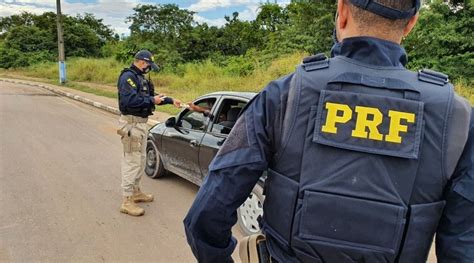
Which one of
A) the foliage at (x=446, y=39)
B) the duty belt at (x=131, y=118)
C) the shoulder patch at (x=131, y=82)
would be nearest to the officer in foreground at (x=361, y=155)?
the shoulder patch at (x=131, y=82)

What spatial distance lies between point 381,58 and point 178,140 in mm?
3986

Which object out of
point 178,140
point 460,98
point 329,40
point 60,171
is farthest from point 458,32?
point 460,98

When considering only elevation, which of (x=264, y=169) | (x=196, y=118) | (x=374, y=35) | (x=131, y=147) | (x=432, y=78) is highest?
(x=374, y=35)

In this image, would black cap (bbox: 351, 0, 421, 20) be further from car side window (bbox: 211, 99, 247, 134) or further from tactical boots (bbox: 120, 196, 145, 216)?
tactical boots (bbox: 120, 196, 145, 216)

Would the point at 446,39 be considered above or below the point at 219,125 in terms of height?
above

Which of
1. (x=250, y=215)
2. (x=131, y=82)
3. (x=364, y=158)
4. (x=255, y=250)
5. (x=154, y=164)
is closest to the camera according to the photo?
(x=364, y=158)

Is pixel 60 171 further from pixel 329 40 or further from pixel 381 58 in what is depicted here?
pixel 329 40

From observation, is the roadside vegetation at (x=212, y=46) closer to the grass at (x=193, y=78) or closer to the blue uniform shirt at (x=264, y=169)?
the grass at (x=193, y=78)

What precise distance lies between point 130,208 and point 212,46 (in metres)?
22.7

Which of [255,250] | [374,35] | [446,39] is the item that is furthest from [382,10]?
[446,39]

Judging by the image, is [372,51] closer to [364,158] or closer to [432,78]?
[432,78]

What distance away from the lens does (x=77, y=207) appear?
14.6ft

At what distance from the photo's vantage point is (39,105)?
1374 centimetres

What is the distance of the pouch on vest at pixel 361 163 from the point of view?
1.13m
